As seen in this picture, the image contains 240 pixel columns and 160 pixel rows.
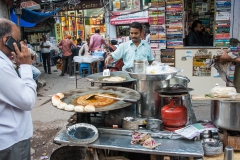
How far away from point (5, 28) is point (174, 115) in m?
1.59

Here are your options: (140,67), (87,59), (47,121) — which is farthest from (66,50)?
(140,67)

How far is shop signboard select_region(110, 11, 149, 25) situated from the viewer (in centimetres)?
1690

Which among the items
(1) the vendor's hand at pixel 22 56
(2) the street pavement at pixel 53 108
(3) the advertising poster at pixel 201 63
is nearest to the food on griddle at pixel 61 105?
(1) the vendor's hand at pixel 22 56

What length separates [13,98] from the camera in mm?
1562

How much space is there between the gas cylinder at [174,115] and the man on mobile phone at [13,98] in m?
1.23

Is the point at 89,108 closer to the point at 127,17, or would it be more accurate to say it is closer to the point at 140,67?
the point at 140,67

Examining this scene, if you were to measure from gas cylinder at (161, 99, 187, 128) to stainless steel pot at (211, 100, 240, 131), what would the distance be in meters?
0.31

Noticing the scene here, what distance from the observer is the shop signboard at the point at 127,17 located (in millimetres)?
16895

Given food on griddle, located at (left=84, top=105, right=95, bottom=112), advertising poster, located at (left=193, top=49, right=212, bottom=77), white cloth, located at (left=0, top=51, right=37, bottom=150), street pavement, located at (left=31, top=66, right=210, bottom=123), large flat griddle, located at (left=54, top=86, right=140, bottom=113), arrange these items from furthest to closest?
1. street pavement, located at (left=31, top=66, right=210, bottom=123)
2. advertising poster, located at (left=193, top=49, right=212, bottom=77)
3. large flat griddle, located at (left=54, top=86, right=140, bottom=113)
4. food on griddle, located at (left=84, top=105, right=95, bottom=112)
5. white cloth, located at (left=0, top=51, right=37, bottom=150)

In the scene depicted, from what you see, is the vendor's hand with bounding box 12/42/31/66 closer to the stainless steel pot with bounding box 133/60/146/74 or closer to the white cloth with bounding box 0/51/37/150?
the white cloth with bounding box 0/51/37/150

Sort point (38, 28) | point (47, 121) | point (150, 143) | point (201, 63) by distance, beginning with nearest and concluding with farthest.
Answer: point (150, 143) → point (201, 63) → point (47, 121) → point (38, 28)

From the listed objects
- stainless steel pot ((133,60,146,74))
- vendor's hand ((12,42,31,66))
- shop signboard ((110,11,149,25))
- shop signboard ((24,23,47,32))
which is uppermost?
shop signboard ((110,11,149,25))

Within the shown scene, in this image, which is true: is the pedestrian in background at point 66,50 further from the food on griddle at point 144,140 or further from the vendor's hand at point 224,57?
the food on griddle at point 144,140

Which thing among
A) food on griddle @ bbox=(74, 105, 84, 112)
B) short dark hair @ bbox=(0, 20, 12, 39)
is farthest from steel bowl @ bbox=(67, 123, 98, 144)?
short dark hair @ bbox=(0, 20, 12, 39)
